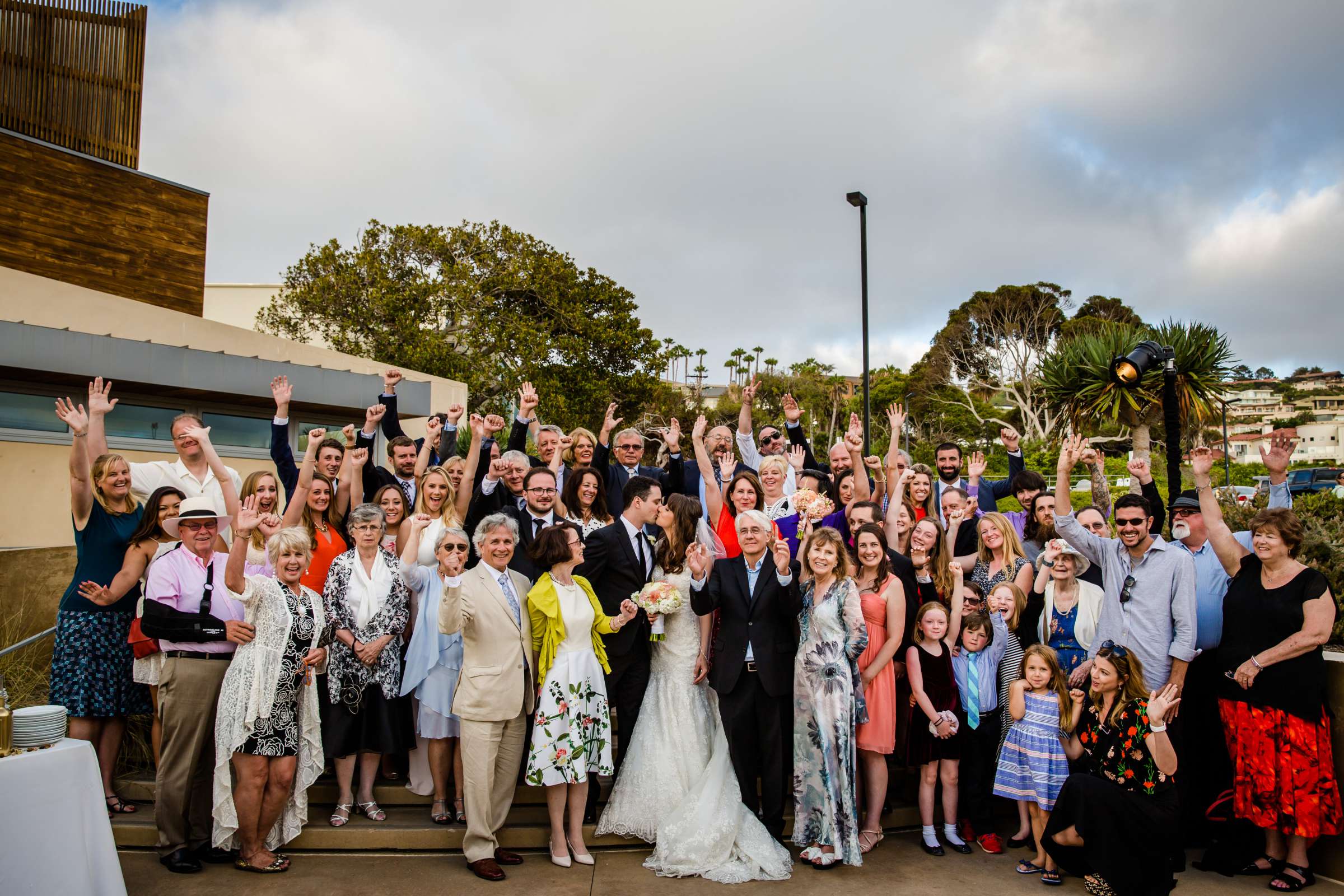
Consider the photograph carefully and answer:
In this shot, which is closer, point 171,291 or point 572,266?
point 171,291

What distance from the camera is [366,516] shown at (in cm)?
526

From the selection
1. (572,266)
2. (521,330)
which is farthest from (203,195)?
(572,266)

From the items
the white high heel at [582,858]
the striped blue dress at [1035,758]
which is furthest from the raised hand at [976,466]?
the white high heel at [582,858]

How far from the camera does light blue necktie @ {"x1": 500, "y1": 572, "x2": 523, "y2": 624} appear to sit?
4938 mm

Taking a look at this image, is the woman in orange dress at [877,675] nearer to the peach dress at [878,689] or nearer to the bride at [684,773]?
the peach dress at [878,689]

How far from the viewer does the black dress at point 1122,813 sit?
445 cm

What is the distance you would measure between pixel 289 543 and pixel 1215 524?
18.7 ft

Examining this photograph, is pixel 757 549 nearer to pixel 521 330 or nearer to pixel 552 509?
pixel 552 509

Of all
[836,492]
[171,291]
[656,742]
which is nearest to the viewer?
[656,742]

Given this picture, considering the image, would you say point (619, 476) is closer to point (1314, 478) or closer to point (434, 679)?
point (434, 679)

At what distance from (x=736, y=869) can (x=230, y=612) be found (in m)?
3.26

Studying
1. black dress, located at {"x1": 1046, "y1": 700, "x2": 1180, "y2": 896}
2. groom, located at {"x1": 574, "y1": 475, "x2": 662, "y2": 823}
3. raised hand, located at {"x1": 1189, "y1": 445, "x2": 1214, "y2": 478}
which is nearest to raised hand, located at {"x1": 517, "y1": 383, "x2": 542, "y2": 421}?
groom, located at {"x1": 574, "y1": 475, "x2": 662, "y2": 823}

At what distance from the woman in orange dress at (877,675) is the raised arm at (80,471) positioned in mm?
4784

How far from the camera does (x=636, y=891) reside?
4.51 m
